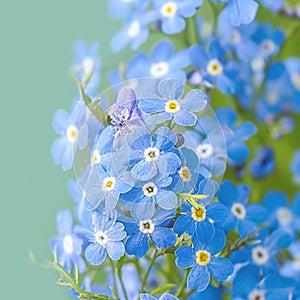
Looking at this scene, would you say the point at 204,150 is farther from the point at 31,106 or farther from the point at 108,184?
the point at 31,106

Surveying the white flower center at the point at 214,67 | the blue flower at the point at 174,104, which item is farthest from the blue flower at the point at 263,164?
the blue flower at the point at 174,104

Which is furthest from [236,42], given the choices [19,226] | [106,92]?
[19,226]

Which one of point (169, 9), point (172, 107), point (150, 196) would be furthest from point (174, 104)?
point (169, 9)

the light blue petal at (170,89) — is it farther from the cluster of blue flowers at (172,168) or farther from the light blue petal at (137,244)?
the light blue petal at (137,244)

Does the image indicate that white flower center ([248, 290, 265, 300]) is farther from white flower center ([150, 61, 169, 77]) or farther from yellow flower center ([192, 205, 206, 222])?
white flower center ([150, 61, 169, 77])

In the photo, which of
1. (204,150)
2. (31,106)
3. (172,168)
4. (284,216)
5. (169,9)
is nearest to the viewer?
(172,168)

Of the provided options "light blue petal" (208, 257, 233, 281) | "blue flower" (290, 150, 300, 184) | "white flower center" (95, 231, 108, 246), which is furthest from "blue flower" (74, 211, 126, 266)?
"blue flower" (290, 150, 300, 184)
